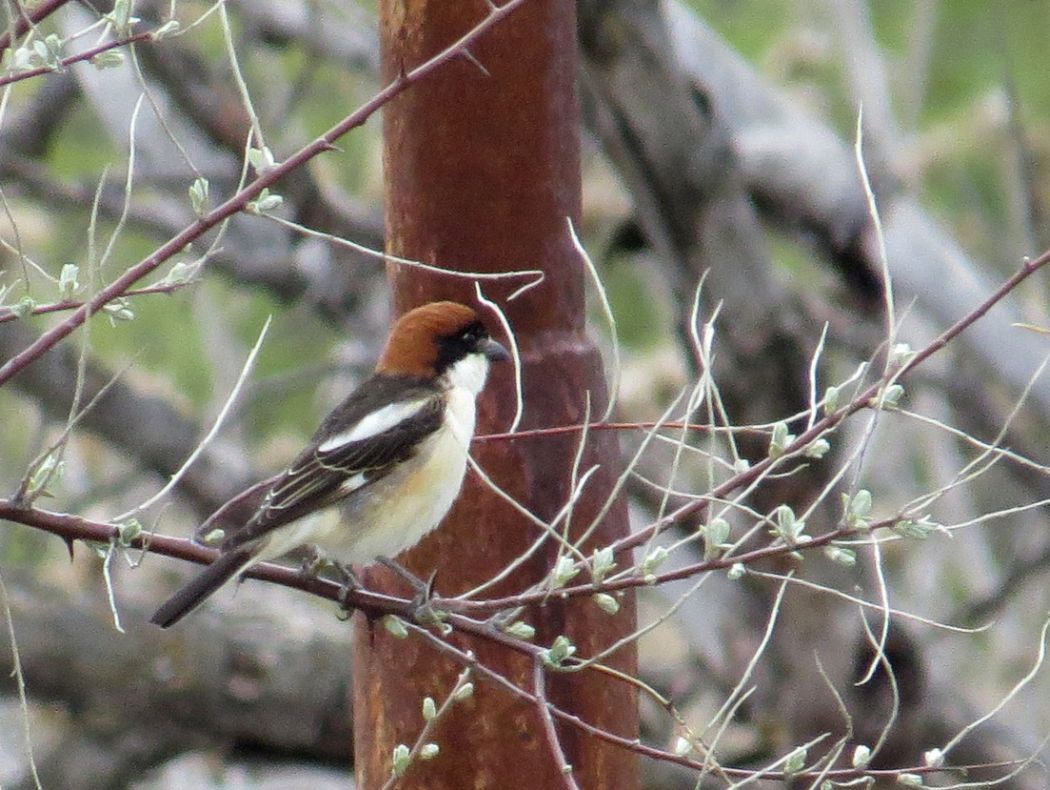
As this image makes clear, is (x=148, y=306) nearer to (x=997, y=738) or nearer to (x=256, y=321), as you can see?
(x=256, y=321)

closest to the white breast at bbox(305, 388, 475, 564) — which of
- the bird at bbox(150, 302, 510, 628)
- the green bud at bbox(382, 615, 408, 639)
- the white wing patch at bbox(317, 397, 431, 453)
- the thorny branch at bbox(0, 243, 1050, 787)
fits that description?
the bird at bbox(150, 302, 510, 628)

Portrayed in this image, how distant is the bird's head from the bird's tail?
764 mm

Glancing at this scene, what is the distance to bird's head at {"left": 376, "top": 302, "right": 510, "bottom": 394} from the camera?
392 centimetres

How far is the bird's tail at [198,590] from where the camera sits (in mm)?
3377

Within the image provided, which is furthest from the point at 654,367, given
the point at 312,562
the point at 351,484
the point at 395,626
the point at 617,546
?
the point at 617,546

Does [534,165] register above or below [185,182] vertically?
above

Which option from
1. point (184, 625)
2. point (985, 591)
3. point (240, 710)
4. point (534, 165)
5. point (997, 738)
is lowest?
point (985, 591)

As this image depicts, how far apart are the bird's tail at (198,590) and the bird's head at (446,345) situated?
764 mm

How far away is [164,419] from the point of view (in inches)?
328

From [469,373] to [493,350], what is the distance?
192mm

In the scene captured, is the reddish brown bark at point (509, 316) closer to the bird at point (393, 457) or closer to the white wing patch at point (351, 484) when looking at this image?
the bird at point (393, 457)

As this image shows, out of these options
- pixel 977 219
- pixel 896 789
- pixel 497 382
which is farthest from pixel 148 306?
pixel 497 382

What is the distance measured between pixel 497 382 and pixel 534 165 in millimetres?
518

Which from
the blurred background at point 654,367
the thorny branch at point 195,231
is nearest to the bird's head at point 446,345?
the thorny branch at point 195,231
